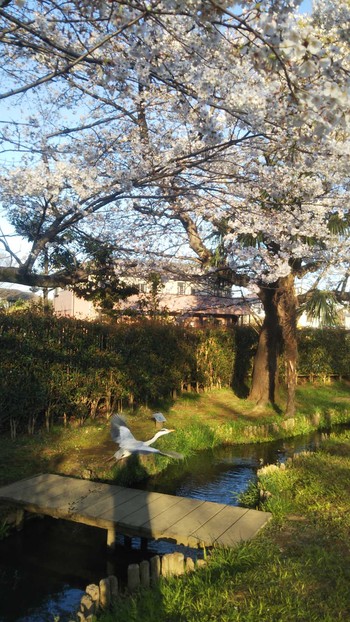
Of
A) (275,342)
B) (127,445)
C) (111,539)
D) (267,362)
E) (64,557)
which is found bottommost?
(64,557)

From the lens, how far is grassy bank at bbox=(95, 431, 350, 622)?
3.64 meters

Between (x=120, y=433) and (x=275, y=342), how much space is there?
27.2 feet

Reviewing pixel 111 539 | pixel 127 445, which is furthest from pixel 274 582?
pixel 127 445

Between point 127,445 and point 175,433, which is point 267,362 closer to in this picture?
point 175,433

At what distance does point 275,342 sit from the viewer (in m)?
14.6

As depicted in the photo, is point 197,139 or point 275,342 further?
point 275,342

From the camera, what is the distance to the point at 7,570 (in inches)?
205

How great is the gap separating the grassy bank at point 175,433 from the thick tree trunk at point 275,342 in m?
0.57

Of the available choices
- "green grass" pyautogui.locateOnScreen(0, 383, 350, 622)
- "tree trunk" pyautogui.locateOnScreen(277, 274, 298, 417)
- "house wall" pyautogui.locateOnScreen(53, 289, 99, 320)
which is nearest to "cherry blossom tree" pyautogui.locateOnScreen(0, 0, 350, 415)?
"tree trunk" pyautogui.locateOnScreen(277, 274, 298, 417)

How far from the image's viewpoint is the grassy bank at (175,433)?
7.91 metres

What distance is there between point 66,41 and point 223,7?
3.13 meters

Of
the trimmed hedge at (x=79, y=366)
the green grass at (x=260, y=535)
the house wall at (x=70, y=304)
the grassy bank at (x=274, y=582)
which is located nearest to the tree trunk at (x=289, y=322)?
the green grass at (x=260, y=535)

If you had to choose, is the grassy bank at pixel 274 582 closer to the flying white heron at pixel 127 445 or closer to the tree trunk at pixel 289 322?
the flying white heron at pixel 127 445

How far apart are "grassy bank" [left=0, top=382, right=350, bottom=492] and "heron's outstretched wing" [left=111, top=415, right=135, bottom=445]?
92 cm
